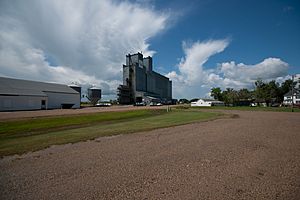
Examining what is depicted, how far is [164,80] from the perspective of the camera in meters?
141

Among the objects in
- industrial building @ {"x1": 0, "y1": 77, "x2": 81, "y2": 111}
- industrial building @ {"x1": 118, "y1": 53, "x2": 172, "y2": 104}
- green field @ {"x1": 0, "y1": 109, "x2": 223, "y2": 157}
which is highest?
industrial building @ {"x1": 118, "y1": 53, "x2": 172, "y2": 104}

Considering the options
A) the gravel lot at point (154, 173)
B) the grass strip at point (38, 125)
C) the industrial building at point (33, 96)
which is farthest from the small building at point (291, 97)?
the gravel lot at point (154, 173)

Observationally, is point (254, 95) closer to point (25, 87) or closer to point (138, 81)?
point (138, 81)

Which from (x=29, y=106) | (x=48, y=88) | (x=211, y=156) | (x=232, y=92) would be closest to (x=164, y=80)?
(x=232, y=92)

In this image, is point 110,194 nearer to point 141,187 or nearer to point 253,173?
point 141,187

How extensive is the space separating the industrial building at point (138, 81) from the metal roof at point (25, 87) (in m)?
43.9

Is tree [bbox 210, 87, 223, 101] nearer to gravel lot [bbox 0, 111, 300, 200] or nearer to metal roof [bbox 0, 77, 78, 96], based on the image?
metal roof [bbox 0, 77, 78, 96]

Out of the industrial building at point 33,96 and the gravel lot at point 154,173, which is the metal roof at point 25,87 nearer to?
the industrial building at point 33,96

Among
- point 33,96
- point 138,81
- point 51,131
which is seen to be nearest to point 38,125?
point 51,131

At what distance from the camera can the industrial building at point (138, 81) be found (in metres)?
99.1

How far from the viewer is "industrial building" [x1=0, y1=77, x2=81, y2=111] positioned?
133ft

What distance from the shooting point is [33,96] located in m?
45.3

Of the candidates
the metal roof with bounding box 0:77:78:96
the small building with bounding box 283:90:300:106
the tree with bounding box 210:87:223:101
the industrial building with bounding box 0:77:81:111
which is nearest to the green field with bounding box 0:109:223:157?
the industrial building with bounding box 0:77:81:111

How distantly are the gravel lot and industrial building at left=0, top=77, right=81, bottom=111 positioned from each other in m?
43.8
